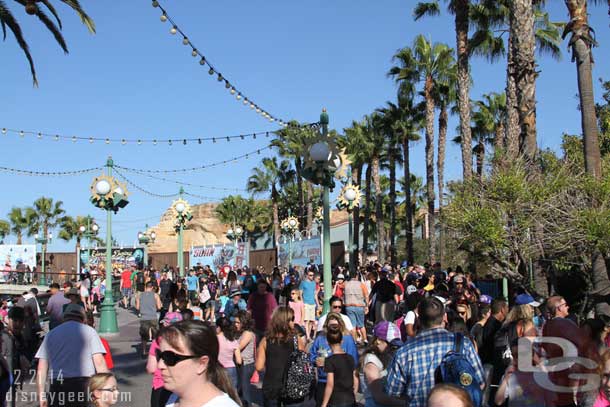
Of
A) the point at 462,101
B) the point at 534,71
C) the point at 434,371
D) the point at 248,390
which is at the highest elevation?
the point at 462,101

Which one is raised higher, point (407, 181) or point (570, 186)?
point (407, 181)

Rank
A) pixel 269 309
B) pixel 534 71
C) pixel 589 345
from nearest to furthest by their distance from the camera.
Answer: pixel 589 345 < pixel 269 309 < pixel 534 71

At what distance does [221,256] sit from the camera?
39375mm

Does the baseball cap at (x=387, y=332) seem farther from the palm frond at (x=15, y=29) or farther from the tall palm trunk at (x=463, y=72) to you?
the tall palm trunk at (x=463, y=72)

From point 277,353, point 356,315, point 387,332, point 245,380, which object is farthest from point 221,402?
point 356,315

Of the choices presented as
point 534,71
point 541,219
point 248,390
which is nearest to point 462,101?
point 534,71

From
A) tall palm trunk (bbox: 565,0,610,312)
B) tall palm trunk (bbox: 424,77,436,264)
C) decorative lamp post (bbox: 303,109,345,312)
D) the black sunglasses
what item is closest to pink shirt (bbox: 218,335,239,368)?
decorative lamp post (bbox: 303,109,345,312)

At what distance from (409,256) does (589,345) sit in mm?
30978

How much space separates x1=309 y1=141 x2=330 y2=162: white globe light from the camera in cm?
1148

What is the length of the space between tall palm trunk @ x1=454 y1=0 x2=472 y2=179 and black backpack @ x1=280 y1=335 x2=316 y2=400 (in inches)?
715

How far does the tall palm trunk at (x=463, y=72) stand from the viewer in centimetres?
2405

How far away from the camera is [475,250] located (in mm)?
13930

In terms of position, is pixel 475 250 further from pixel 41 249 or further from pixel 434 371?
pixel 41 249

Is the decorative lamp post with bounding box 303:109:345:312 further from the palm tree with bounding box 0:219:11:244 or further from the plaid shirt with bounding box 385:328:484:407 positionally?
the palm tree with bounding box 0:219:11:244
